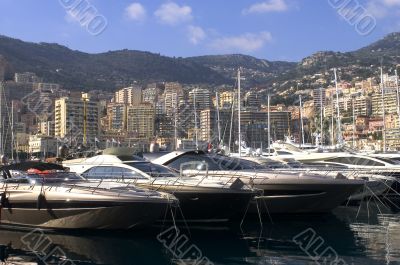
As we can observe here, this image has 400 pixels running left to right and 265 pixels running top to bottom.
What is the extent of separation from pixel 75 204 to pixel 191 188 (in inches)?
119

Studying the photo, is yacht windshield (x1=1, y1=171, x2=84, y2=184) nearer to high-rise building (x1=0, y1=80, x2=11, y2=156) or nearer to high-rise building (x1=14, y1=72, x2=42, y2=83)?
high-rise building (x1=0, y1=80, x2=11, y2=156)

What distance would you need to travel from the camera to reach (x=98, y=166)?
1689 centimetres

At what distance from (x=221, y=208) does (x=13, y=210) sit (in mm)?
5269

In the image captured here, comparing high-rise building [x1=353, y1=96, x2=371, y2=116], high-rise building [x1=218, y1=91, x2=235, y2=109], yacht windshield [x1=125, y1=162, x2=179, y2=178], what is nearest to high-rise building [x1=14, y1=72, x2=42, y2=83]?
high-rise building [x1=218, y1=91, x2=235, y2=109]

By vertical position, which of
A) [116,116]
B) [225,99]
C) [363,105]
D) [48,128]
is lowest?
[48,128]

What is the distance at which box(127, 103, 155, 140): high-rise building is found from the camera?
317 ft

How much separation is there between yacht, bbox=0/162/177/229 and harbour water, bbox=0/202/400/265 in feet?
1.19

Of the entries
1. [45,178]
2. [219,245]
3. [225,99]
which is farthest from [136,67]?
[219,245]

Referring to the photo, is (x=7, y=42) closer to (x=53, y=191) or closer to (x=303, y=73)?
(x=303, y=73)

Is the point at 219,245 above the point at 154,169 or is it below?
below

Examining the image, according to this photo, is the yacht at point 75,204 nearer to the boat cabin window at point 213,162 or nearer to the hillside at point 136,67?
the boat cabin window at point 213,162

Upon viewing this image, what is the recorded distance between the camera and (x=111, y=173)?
1634cm

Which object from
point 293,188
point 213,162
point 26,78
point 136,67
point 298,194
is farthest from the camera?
point 136,67

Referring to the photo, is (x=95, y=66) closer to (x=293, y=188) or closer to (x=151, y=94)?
(x=151, y=94)
